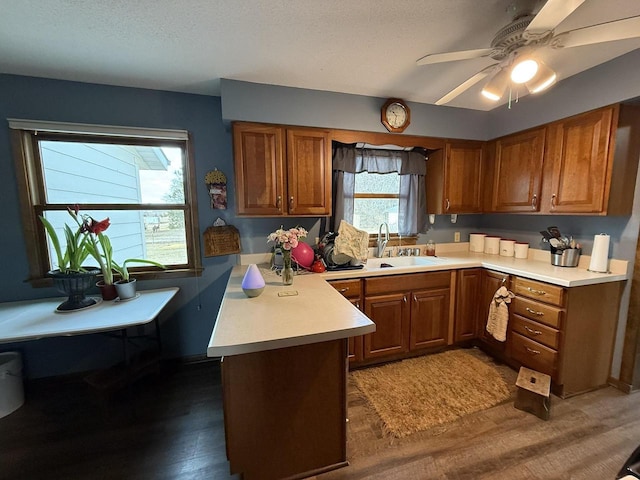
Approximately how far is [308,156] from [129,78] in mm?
1536

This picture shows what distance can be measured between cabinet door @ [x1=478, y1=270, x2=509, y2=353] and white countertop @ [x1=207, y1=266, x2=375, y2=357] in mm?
1674

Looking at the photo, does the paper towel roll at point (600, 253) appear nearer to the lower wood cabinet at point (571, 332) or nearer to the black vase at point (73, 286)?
the lower wood cabinet at point (571, 332)

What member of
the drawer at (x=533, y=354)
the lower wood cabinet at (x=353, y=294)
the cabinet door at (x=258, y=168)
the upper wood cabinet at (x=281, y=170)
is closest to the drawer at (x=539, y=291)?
the drawer at (x=533, y=354)

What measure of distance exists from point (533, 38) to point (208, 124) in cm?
236

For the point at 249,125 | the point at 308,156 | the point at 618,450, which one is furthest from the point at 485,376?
the point at 249,125

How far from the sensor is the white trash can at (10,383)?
6.04 feet

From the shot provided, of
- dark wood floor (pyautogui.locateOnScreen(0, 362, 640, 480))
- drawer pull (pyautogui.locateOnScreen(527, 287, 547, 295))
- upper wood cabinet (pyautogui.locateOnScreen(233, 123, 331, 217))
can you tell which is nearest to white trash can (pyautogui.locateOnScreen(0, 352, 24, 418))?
dark wood floor (pyautogui.locateOnScreen(0, 362, 640, 480))

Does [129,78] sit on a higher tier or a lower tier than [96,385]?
higher

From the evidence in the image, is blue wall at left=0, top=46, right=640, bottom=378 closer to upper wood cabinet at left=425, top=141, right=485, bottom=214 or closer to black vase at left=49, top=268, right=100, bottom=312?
upper wood cabinet at left=425, top=141, right=485, bottom=214

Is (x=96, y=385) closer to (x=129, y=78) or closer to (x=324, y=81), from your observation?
(x=129, y=78)

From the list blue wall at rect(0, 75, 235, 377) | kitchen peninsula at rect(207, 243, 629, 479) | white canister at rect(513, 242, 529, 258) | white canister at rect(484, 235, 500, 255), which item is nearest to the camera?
kitchen peninsula at rect(207, 243, 629, 479)

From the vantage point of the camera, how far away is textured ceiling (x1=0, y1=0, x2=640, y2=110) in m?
1.34

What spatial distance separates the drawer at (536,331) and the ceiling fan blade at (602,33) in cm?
184

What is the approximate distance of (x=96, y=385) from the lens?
1.90 meters
